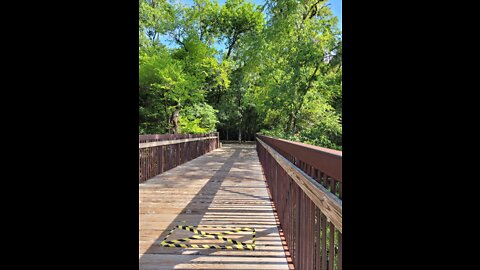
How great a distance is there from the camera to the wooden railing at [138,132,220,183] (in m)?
6.34

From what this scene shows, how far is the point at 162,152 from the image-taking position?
763 centimetres

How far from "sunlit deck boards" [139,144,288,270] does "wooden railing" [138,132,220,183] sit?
0.30 meters

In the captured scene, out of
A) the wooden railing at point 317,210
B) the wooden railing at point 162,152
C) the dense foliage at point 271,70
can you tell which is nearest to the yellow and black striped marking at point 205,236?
the wooden railing at point 317,210

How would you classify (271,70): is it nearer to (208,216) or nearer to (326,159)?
(208,216)

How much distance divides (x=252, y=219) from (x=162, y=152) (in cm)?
451

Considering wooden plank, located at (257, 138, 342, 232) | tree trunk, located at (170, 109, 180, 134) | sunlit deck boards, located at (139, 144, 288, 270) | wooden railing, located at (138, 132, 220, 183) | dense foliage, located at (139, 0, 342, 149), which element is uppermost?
dense foliage, located at (139, 0, 342, 149)

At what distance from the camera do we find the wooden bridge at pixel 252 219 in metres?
1.48

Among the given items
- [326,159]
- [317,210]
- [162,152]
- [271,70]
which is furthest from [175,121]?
[326,159]

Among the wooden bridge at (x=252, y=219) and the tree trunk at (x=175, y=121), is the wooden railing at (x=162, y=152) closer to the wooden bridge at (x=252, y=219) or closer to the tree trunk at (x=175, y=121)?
the wooden bridge at (x=252, y=219)

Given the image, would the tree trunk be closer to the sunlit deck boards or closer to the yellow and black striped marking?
the sunlit deck boards

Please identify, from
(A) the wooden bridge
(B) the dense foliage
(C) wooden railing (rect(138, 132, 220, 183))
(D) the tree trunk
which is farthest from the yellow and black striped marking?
(D) the tree trunk
